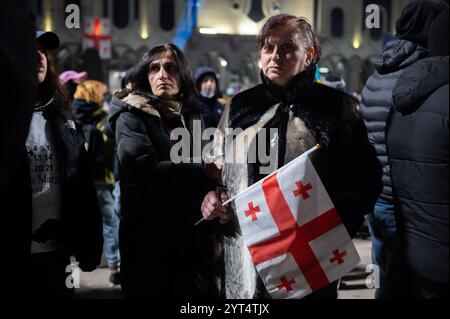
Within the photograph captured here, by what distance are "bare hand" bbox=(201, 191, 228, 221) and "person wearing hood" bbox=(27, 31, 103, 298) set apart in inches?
22.3

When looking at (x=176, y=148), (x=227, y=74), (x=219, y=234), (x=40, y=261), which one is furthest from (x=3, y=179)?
(x=227, y=74)

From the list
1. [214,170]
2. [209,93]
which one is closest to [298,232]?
[214,170]

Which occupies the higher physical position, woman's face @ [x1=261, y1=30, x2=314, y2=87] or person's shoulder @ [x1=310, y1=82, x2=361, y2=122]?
woman's face @ [x1=261, y1=30, x2=314, y2=87]

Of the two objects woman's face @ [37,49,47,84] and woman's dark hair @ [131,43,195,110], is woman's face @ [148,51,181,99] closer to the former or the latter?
woman's dark hair @ [131,43,195,110]

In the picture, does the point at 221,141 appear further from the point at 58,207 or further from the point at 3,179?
the point at 3,179

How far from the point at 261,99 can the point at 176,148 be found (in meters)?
0.71

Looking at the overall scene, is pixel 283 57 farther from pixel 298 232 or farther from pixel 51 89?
pixel 51 89

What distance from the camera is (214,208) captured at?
2629mm

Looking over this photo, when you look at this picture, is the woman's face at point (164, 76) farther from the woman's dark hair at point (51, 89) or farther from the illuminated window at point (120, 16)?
the illuminated window at point (120, 16)

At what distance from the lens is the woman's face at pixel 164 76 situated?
325cm

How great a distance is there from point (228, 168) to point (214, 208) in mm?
212

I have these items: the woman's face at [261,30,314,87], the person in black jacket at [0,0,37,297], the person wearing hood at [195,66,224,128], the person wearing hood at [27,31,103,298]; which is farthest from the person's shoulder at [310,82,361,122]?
the person wearing hood at [195,66,224,128]

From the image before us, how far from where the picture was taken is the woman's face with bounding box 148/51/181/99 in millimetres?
3248

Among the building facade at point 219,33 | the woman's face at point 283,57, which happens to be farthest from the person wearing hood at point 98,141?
the building facade at point 219,33
